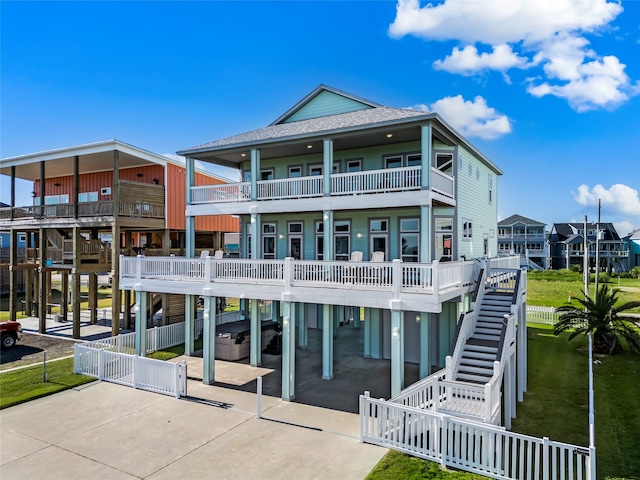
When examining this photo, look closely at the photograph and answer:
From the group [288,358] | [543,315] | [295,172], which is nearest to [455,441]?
[288,358]

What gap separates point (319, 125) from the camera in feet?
54.3

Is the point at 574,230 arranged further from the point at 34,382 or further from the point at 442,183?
the point at 34,382

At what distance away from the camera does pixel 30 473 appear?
7832 mm

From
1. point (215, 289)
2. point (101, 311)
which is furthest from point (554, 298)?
point (101, 311)

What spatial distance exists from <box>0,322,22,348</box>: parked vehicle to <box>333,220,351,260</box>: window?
15429mm

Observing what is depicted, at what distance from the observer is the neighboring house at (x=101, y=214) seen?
20.1 metres

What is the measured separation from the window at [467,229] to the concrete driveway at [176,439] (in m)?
9.68

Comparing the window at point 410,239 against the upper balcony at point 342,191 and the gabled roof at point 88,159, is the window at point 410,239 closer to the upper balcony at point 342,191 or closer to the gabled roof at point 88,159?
the upper balcony at point 342,191

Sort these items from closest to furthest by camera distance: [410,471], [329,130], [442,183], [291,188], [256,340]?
[410,471] → [329,130] → [442,183] → [256,340] → [291,188]

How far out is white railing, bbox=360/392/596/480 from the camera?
7.53 metres

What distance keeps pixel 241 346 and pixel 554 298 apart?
3194 centimetres

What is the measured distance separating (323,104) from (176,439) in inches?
608

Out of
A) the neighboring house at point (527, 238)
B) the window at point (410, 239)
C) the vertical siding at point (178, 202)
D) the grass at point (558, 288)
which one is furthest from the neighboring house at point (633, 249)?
the vertical siding at point (178, 202)

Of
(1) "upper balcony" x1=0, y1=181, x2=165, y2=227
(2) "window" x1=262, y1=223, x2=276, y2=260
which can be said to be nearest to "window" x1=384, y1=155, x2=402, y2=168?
(2) "window" x1=262, y1=223, x2=276, y2=260
